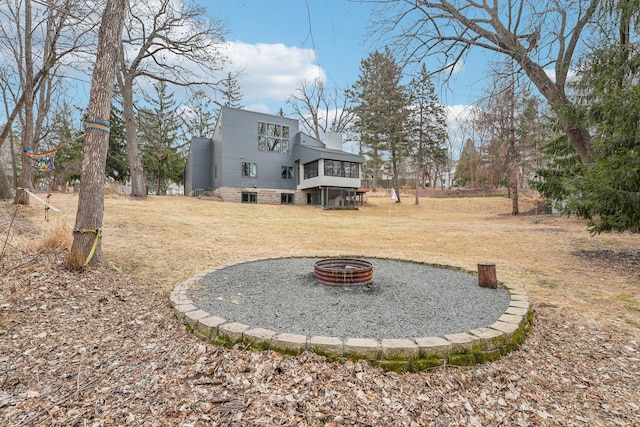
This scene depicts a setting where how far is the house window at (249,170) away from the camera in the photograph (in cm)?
2268

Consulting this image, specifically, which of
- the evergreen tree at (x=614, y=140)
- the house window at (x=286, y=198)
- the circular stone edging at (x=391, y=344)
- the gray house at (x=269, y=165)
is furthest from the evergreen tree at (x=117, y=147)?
the evergreen tree at (x=614, y=140)

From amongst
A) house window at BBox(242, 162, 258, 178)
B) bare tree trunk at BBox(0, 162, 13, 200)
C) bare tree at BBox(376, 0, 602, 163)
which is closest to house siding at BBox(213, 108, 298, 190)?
house window at BBox(242, 162, 258, 178)

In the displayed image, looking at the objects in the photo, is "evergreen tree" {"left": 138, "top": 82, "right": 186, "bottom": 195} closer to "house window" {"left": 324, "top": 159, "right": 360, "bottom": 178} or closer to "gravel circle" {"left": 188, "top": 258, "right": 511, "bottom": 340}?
"house window" {"left": 324, "top": 159, "right": 360, "bottom": 178}

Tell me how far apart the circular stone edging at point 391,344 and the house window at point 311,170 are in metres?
20.0

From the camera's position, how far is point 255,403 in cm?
196

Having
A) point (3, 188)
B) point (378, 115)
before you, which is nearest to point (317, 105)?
point (378, 115)

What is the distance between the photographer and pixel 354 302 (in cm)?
351

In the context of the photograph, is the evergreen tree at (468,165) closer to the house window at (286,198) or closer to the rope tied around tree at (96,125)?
the house window at (286,198)

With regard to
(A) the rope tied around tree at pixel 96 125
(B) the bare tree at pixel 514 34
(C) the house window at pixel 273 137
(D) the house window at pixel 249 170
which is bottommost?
(A) the rope tied around tree at pixel 96 125

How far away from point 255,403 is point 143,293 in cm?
281

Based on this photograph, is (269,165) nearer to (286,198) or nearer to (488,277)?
(286,198)

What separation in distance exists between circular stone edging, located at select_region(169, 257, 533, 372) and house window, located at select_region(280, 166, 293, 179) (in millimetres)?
22112

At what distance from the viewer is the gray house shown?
22.1 meters

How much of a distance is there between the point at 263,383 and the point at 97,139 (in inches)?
169
